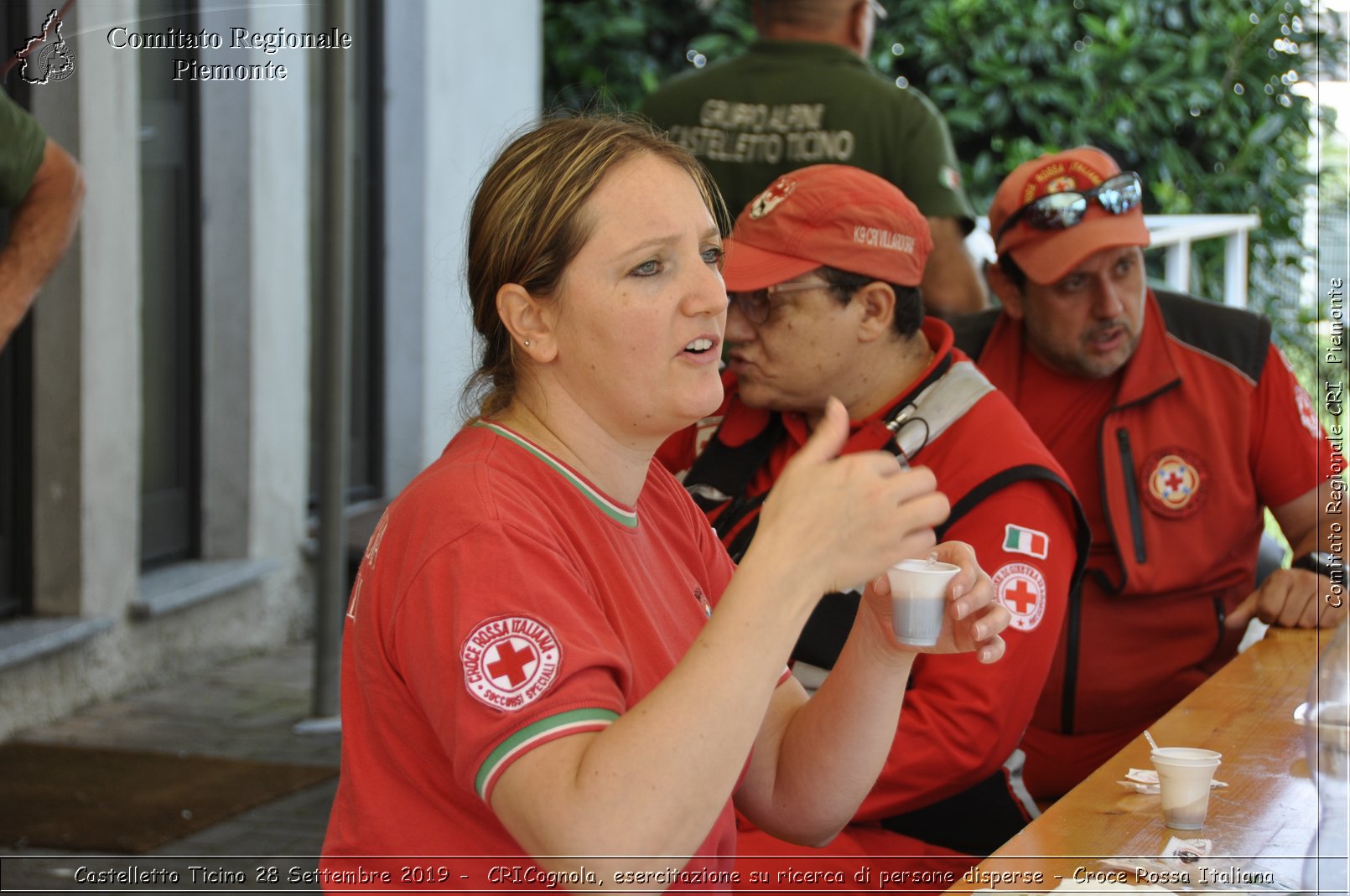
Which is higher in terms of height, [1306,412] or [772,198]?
[772,198]

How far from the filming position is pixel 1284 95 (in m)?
9.66

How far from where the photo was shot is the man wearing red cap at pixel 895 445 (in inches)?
89.7

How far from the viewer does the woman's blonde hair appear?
166 cm

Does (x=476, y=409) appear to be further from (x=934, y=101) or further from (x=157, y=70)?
(x=934, y=101)

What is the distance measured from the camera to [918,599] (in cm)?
164

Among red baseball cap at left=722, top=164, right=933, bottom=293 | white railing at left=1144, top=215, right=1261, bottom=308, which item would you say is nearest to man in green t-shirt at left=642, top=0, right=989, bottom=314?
red baseball cap at left=722, top=164, right=933, bottom=293

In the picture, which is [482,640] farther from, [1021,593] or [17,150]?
[17,150]

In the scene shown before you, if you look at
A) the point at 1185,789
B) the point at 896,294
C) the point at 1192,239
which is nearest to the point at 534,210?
the point at 1185,789

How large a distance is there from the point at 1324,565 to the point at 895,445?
0.92 meters

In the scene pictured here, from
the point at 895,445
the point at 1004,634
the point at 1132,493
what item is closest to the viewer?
the point at 1004,634

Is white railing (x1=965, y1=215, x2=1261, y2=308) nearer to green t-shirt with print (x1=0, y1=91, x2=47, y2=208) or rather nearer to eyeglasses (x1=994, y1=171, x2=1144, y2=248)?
eyeglasses (x1=994, y1=171, x2=1144, y2=248)

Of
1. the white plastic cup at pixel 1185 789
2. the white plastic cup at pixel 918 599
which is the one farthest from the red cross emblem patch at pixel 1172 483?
the white plastic cup at pixel 918 599

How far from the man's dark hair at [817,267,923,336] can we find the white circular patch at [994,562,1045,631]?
54cm

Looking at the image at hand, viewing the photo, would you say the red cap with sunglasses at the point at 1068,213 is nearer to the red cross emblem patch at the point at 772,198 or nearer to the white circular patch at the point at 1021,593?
the red cross emblem patch at the point at 772,198
